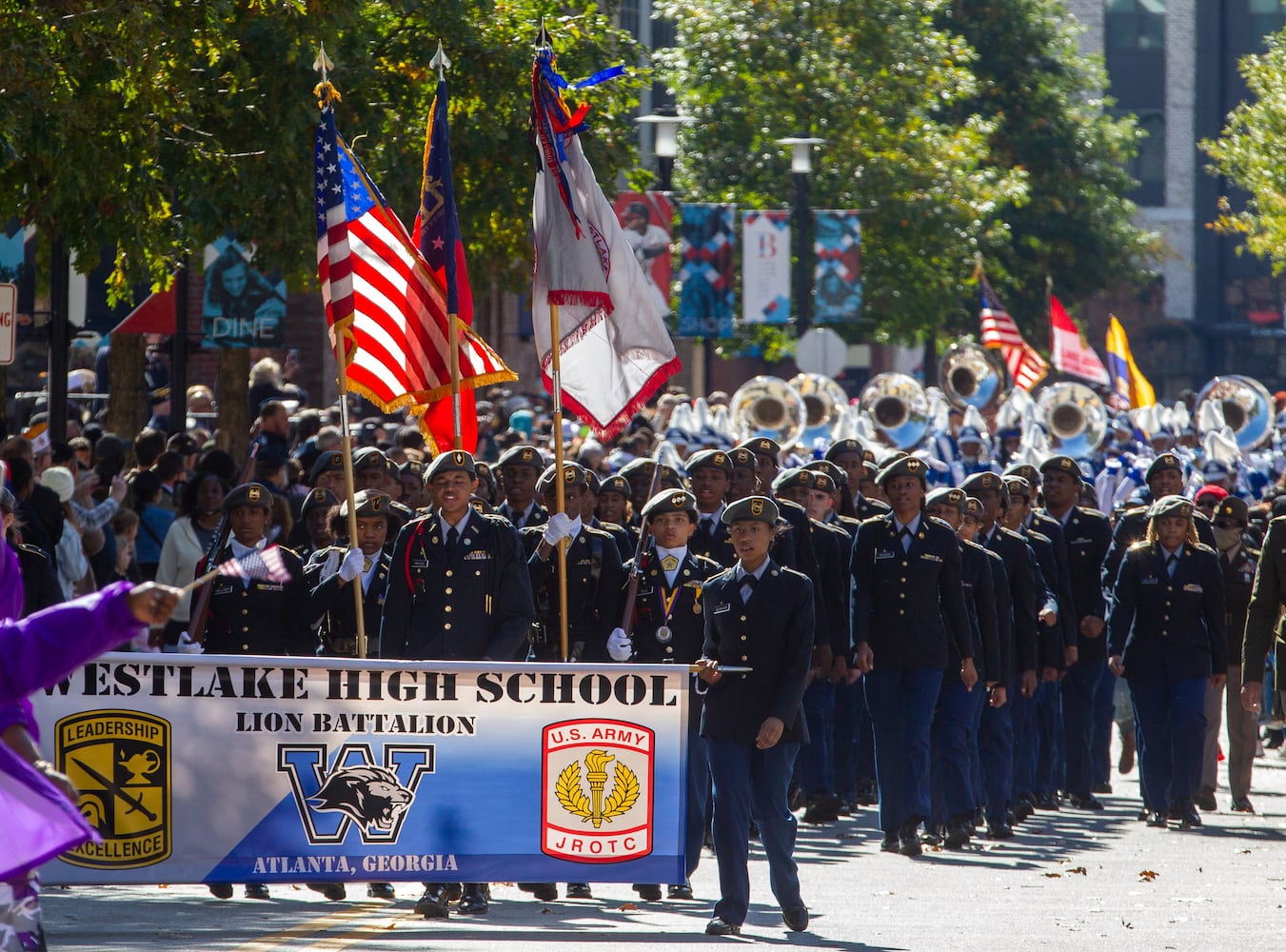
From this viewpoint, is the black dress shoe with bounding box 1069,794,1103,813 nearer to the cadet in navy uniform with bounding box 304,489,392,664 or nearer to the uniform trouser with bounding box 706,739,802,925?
the cadet in navy uniform with bounding box 304,489,392,664

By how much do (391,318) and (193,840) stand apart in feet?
11.6

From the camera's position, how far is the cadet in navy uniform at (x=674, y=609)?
455 inches

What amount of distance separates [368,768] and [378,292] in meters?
3.17

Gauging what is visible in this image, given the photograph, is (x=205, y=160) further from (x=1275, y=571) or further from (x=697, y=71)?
(x=697, y=71)

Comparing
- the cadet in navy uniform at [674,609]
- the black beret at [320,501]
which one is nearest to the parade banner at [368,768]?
the cadet in navy uniform at [674,609]

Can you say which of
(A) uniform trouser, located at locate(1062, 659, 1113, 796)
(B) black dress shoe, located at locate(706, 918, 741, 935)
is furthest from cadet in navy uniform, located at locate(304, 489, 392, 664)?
(A) uniform trouser, located at locate(1062, 659, 1113, 796)

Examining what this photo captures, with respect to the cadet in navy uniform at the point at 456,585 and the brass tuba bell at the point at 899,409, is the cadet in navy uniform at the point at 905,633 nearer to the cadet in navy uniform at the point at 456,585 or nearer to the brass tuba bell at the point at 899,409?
the cadet in navy uniform at the point at 456,585

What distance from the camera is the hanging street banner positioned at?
3591cm

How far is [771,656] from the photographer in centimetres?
1023

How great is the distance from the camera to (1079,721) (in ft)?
52.2

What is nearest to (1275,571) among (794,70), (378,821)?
(378,821)

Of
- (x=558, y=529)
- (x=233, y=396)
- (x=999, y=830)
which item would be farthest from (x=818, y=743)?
(x=233, y=396)

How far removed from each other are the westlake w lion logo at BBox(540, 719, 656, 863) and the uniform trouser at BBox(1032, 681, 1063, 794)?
5.69 m

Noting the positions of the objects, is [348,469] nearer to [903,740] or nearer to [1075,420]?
[903,740]
